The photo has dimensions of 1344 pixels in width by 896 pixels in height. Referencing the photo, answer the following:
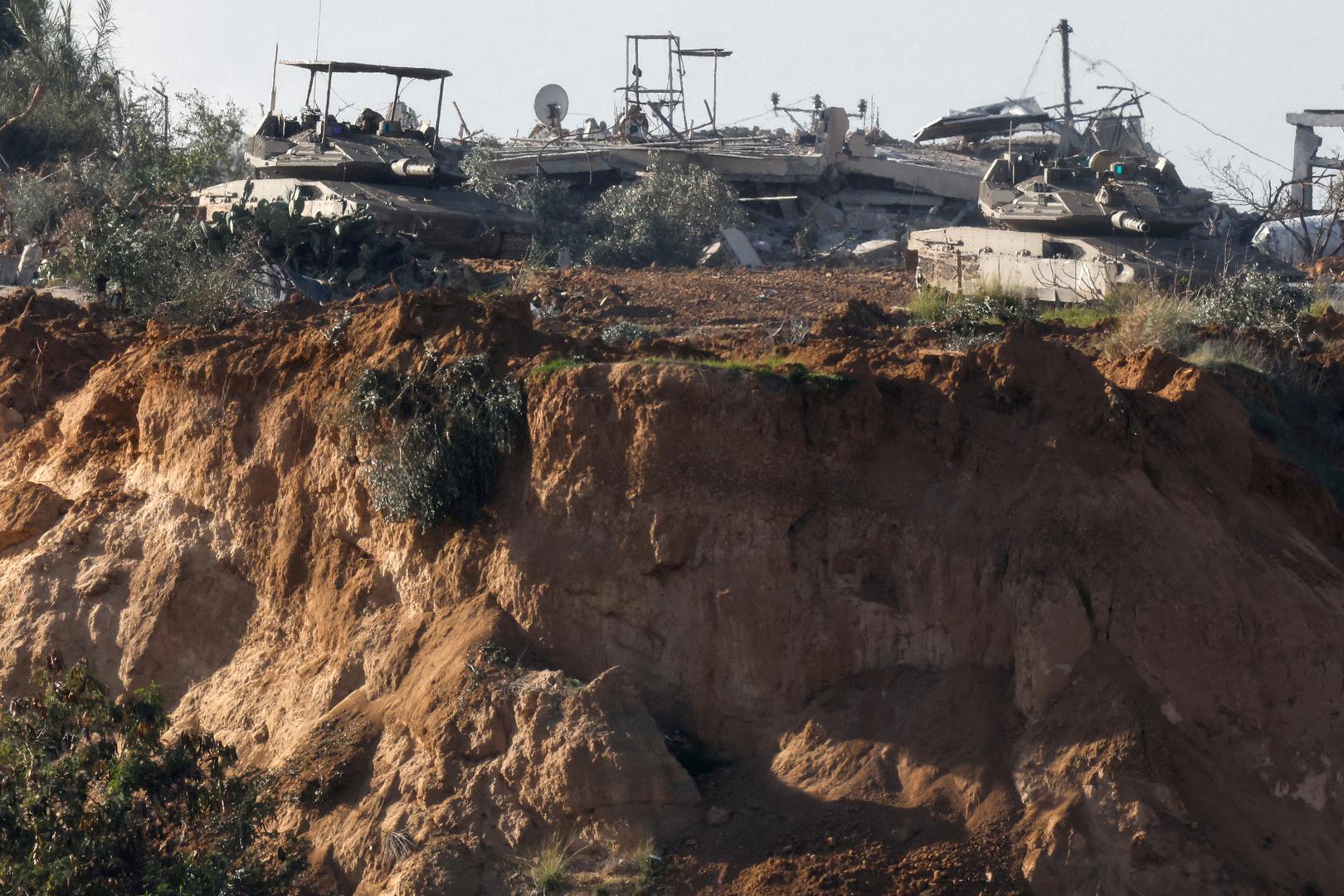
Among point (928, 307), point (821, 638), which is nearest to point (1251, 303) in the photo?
point (928, 307)

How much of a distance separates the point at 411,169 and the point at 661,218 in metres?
5.02

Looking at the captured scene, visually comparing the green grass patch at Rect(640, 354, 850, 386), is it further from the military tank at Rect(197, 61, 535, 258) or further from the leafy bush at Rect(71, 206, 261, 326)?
the military tank at Rect(197, 61, 535, 258)

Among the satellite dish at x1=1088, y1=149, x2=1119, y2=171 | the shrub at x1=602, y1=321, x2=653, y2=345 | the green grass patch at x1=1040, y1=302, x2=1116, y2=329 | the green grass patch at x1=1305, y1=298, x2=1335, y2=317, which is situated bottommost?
the shrub at x1=602, y1=321, x2=653, y2=345

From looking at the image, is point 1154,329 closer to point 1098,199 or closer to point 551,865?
point 1098,199

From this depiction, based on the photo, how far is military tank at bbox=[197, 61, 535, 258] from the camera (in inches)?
776

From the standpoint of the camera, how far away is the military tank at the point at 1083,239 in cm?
1557

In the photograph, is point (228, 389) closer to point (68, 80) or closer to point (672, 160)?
point (672, 160)

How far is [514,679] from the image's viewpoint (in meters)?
7.25

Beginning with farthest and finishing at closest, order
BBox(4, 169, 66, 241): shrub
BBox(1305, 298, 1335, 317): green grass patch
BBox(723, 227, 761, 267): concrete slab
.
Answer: BBox(723, 227, 761, 267): concrete slab, BBox(4, 169, 66, 241): shrub, BBox(1305, 298, 1335, 317): green grass patch

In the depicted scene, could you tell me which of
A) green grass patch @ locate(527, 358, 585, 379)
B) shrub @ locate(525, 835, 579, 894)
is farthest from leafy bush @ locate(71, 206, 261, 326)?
shrub @ locate(525, 835, 579, 894)

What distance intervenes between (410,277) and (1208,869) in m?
11.3

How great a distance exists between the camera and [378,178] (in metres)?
21.1

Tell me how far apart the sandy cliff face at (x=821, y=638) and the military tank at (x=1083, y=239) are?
710 cm

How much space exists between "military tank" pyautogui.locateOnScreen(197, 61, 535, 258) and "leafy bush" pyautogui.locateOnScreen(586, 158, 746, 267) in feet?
6.70
